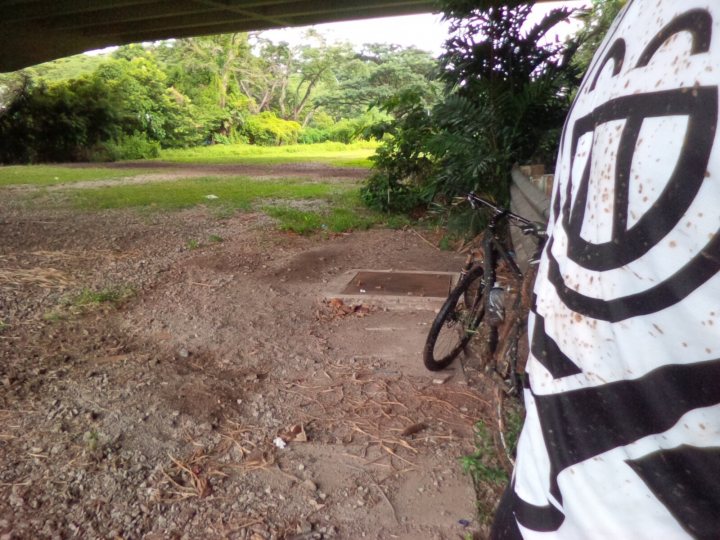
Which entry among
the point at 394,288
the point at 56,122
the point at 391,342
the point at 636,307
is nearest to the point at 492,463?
the point at 391,342

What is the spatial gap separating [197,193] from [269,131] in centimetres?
2441

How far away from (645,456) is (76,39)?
16.0 m

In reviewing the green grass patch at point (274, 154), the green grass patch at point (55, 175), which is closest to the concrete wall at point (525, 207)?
the green grass patch at point (55, 175)

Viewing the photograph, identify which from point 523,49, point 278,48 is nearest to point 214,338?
point 523,49

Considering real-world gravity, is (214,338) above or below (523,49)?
below

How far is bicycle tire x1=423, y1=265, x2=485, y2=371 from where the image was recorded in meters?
3.84

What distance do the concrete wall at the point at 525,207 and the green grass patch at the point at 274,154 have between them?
43.1ft

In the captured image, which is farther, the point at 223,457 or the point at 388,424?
the point at 388,424

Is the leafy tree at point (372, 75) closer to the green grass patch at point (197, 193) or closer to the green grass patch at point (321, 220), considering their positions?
the green grass patch at point (197, 193)

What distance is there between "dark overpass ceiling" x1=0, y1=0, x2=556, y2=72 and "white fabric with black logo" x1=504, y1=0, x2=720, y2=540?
11434 mm

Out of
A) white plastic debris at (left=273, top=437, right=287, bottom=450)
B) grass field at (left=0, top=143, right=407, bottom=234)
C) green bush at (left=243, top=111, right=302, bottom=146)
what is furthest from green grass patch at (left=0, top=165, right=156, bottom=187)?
green bush at (left=243, top=111, right=302, bottom=146)

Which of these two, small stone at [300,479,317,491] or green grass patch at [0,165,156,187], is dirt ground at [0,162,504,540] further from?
green grass patch at [0,165,156,187]

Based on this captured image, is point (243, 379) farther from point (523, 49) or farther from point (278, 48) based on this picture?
point (278, 48)

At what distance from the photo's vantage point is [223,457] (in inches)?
117
